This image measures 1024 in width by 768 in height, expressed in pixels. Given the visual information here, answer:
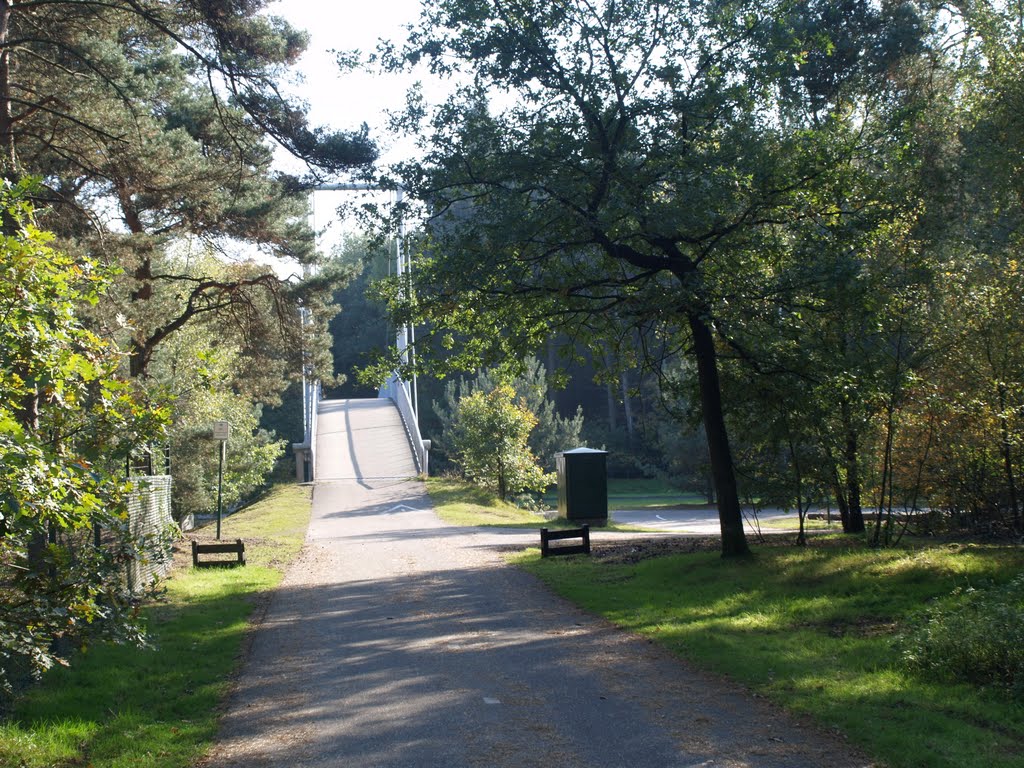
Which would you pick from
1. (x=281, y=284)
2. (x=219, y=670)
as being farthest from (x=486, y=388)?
(x=219, y=670)

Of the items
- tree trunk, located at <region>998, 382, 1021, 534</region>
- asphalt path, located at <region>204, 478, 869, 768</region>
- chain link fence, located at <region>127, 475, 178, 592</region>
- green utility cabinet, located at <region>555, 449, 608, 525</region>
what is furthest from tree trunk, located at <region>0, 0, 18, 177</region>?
green utility cabinet, located at <region>555, 449, 608, 525</region>

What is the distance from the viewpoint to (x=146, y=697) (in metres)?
7.87

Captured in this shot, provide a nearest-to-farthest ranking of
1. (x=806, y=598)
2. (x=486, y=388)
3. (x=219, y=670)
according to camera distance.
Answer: (x=219, y=670), (x=806, y=598), (x=486, y=388)

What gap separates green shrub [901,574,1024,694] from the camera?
690 centimetres

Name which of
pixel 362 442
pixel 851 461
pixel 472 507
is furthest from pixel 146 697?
pixel 362 442

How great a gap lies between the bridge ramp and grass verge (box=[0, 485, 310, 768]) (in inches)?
1017

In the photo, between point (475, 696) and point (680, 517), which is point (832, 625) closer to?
point (475, 696)

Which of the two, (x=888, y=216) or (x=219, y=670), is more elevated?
(x=888, y=216)

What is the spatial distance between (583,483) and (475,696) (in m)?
18.4

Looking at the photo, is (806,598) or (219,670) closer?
(219,670)

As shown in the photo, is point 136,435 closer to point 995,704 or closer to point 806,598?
point 995,704

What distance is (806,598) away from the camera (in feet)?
35.8

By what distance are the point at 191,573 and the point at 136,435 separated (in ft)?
31.7

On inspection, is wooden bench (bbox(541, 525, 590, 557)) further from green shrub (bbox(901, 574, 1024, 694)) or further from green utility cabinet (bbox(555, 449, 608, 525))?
green shrub (bbox(901, 574, 1024, 694))
